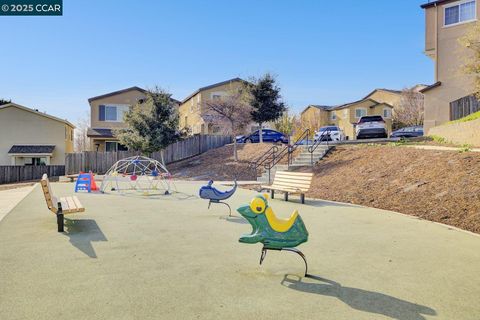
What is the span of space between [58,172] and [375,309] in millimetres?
34344

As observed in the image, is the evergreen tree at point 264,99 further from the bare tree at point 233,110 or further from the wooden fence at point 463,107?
the wooden fence at point 463,107

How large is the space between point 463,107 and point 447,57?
414 cm

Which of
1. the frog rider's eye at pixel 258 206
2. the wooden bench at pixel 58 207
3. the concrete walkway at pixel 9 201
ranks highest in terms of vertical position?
the frog rider's eye at pixel 258 206

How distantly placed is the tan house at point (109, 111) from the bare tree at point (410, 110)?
31.8 meters

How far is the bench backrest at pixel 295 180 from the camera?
12.4 metres

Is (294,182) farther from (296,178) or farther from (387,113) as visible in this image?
(387,113)

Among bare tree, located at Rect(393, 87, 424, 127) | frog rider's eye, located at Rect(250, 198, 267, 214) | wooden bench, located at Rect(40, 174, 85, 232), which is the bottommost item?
wooden bench, located at Rect(40, 174, 85, 232)

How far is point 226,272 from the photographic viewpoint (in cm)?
555

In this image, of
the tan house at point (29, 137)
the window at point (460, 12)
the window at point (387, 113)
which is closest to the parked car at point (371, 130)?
the window at point (460, 12)

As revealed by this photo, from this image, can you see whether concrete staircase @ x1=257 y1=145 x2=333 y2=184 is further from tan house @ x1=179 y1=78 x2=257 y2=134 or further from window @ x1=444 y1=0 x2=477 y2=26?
tan house @ x1=179 y1=78 x2=257 y2=134

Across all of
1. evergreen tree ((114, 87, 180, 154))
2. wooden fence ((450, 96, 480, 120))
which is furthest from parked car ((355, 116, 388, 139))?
evergreen tree ((114, 87, 180, 154))

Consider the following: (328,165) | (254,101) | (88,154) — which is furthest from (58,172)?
(328,165)

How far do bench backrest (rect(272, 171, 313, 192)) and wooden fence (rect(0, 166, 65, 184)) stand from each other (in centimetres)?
2627

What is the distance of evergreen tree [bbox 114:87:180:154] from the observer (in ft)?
93.4
